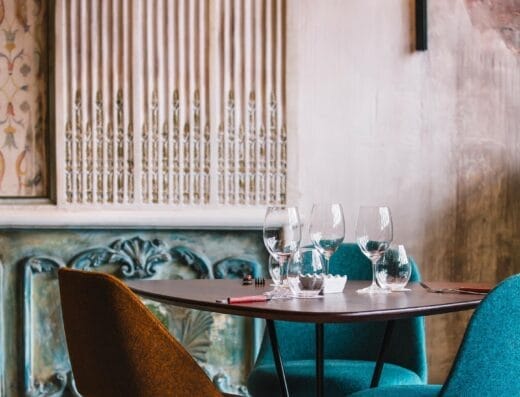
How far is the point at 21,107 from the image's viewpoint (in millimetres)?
4039

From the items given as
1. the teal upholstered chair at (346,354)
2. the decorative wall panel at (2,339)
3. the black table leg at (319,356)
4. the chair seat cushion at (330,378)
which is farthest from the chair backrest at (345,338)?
the decorative wall panel at (2,339)

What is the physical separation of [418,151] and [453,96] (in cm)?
30

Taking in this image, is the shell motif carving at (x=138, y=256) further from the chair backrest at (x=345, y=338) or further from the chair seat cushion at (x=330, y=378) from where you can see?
the chair seat cushion at (x=330, y=378)

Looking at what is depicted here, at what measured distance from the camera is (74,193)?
158 inches

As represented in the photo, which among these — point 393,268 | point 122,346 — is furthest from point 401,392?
point 122,346

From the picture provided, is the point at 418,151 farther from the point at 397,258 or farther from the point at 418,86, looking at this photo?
the point at 397,258

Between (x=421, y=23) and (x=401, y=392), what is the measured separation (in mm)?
2325

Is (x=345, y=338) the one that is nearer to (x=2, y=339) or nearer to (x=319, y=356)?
(x=319, y=356)

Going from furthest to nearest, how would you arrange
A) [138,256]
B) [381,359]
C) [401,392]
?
→ [138,256], [381,359], [401,392]

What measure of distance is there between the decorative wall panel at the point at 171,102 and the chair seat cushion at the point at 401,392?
188 cm

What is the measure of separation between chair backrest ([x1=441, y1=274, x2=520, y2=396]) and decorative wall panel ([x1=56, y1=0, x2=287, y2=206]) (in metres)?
2.31

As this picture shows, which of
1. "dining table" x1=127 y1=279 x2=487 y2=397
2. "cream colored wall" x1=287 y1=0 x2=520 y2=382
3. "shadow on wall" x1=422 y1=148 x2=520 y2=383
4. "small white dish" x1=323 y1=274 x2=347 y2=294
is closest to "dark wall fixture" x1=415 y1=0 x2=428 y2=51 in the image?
"cream colored wall" x1=287 y1=0 x2=520 y2=382

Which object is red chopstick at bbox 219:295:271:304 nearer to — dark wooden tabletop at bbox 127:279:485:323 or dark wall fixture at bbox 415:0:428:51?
dark wooden tabletop at bbox 127:279:485:323

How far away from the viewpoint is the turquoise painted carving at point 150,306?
155 inches
